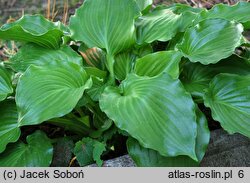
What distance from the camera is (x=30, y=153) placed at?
5.84 ft

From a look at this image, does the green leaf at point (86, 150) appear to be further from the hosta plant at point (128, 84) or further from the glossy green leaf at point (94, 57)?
the glossy green leaf at point (94, 57)

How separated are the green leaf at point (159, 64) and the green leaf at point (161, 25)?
18 centimetres

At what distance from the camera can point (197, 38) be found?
6.02ft

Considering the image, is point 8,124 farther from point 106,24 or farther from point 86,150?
point 106,24

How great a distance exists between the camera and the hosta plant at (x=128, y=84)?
153cm

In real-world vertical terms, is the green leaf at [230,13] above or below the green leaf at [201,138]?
above

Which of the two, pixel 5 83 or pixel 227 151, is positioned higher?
pixel 5 83

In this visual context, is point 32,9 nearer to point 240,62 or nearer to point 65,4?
point 65,4

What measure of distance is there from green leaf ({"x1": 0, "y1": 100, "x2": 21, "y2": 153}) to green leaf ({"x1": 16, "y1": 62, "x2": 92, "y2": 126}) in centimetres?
20

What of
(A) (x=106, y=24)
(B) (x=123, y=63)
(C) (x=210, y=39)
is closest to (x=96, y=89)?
(B) (x=123, y=63)

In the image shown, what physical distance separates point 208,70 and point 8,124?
93 cm

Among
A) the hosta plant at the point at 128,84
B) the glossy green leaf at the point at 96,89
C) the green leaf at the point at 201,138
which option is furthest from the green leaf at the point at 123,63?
the green leaf at the point at 201,138

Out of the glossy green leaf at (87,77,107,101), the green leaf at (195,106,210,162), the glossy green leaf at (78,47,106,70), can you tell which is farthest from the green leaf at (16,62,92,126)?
the green leaf at (195,106,210,162)

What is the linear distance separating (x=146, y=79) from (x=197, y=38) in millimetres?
377
